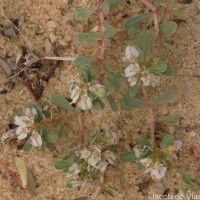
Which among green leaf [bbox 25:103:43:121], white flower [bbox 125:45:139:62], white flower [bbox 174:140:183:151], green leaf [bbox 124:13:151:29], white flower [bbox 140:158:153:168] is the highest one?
green leaf [bbox 124:13:151:29]

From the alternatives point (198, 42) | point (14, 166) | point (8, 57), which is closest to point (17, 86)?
point (8, 57)

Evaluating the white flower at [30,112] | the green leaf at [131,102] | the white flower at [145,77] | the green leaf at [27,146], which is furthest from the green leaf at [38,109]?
the white flower at [145,77]

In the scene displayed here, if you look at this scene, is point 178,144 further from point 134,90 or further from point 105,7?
point 105,7

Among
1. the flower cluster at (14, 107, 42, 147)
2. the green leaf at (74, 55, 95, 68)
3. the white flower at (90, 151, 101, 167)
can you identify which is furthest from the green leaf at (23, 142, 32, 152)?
the green leaf at (74, 55, 95, 68)

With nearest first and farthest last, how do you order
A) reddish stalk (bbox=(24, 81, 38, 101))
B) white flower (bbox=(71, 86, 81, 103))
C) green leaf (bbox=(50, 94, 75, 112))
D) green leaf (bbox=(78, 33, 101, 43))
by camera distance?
white flower (bbox=(71, 86, 81, 103)) → green leaf (bbox=(78, 33, 101, 43)) → green leaf (bbox=(50, 94, 75, 112)) → reddish stalk (bbox=(24, 81, 38, 101))

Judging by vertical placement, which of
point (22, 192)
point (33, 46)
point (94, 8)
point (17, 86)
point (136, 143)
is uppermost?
point (94, 8)

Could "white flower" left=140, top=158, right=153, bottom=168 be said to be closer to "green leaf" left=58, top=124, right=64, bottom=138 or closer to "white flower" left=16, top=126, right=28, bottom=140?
"green leaf" left=58, top=124, right=64, bottom=138

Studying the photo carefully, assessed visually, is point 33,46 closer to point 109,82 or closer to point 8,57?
→ point 8,57

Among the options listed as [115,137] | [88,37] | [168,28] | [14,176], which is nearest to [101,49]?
[88,37]

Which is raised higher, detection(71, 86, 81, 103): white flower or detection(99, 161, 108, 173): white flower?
detection(71, 86, 81, 103): white flower
